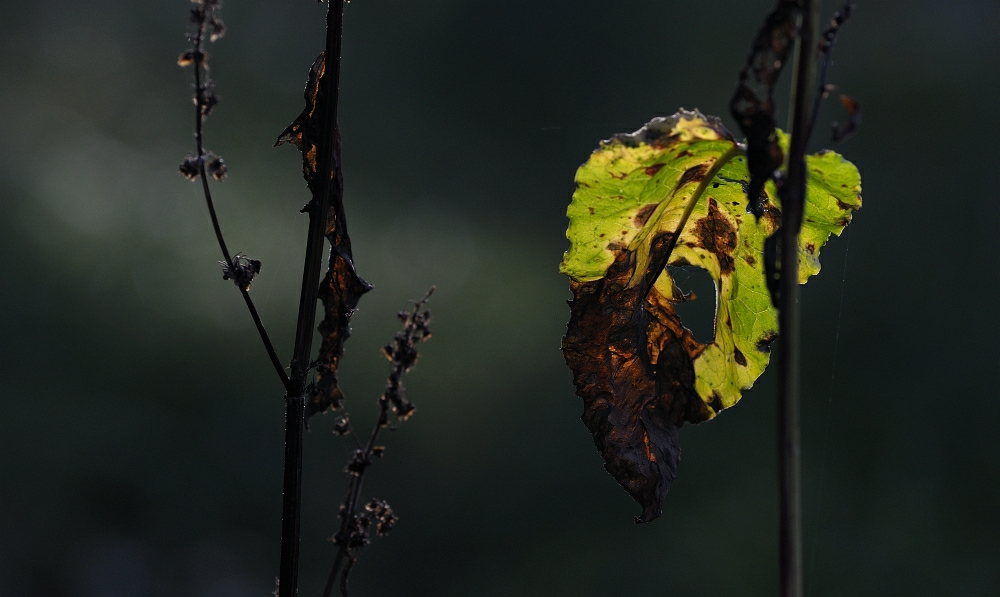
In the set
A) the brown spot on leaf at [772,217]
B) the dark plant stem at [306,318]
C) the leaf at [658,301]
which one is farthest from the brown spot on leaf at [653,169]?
the dark plant stem at [306,318]

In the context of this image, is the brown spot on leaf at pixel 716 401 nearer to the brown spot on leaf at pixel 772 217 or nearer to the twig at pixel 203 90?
the brown spot on leaf at pixel 772 217

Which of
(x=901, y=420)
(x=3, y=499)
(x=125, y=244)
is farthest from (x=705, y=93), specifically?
(x=3, y=499)

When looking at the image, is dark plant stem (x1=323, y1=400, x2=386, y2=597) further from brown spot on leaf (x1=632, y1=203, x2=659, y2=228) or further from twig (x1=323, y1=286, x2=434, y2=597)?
brown spot on leaf (x1=632, y1=203, x2=659, y2=228)

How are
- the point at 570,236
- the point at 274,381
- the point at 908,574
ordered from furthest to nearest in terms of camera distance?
the point at 274,381 → the point at 908,574 → the point at 570,236

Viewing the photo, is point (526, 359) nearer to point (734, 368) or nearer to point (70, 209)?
point (70, 209)

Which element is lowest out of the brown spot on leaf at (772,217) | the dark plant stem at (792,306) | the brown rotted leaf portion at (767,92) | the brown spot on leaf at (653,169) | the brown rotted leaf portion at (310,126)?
the dark plant stem at (792,306)

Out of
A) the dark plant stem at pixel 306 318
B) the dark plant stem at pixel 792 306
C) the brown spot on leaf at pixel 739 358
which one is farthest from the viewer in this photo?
the brown spot on leaf at pixel 739 358

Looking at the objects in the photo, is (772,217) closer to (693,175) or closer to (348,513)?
(693,175)
